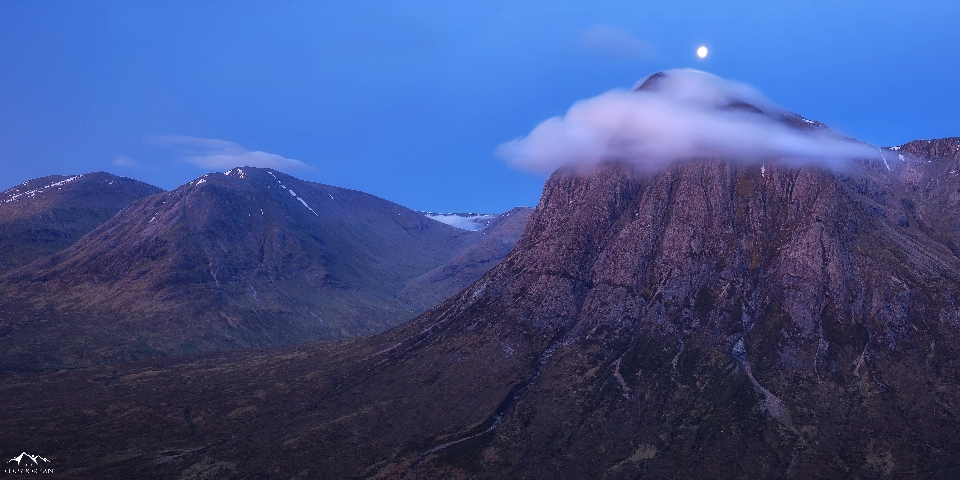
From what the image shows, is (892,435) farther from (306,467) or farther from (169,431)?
(169,431)

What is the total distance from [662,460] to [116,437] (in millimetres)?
148669

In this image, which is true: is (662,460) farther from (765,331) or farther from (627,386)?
(765,331)

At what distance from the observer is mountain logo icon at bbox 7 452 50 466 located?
155000 millimetres

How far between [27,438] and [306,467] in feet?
256

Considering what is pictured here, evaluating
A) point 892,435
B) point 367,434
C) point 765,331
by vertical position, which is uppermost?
point 765,331

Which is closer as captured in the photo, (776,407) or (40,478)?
(40,478)

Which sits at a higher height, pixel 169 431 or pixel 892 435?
pixel 169 431

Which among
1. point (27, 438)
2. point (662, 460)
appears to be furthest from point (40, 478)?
point (662, 460)

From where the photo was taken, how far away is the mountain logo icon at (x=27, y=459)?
509 ft

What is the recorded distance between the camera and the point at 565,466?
15812 centimetres

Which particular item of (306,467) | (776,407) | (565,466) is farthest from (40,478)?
(776,407)

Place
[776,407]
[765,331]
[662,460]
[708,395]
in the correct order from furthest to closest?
[765,331] → [708,395] → [776,407] → [662,460]

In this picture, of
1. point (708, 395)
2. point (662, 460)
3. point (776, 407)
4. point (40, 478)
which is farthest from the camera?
point (708, 395)

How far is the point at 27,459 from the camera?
15812 cm
